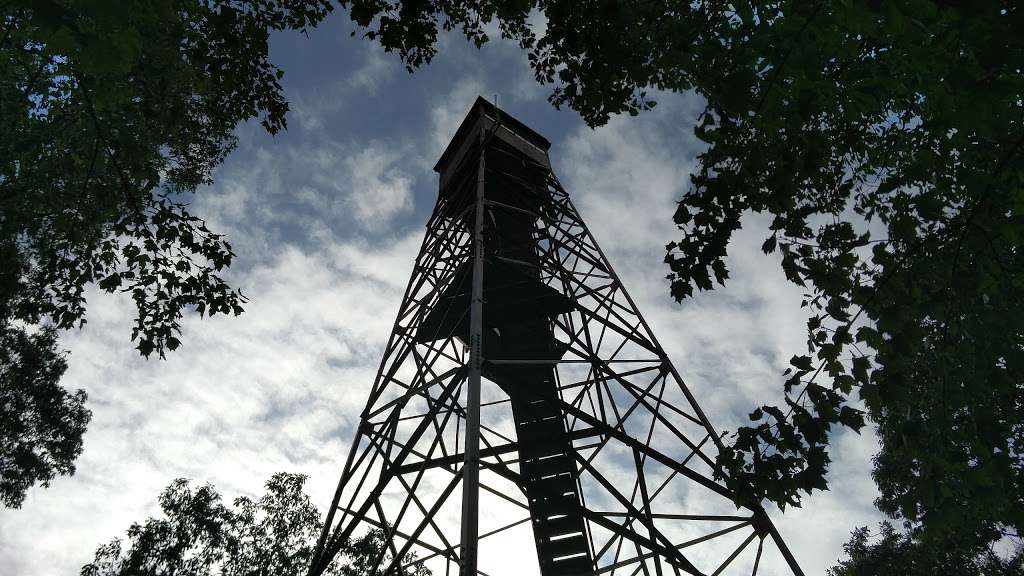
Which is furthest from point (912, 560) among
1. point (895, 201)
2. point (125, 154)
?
point (125, 154)

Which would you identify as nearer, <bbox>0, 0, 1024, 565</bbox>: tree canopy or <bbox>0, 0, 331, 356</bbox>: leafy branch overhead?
<bbox>0, 0, 1024, 565</bbox>: tree canopy

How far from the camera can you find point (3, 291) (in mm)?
5484

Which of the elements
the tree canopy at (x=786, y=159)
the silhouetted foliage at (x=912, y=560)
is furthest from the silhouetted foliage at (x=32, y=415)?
the silhouetted foliage at (x=912, y=560)

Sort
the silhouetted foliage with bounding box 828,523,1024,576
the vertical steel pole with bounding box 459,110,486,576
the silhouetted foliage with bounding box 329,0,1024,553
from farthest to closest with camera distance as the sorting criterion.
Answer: the silhouetted foliage with bounding box 828,523,1024,576, the vertical steel pole with bounding box 459,110,486,576, the silhouetted foliage with bounding box 329,0,1024,553

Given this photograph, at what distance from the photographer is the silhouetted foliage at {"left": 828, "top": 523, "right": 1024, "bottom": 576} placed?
1089cm

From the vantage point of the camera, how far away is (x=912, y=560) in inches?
523

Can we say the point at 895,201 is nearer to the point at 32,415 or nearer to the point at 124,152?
the point at 124,152

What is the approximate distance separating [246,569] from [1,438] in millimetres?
7046

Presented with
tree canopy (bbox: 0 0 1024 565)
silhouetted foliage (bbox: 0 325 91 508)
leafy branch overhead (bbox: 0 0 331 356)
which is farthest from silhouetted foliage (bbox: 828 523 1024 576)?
silhouetted foliage (bbox: 0 325 91 508)

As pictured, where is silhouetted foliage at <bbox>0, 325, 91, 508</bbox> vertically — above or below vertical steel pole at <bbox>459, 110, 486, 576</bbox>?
above

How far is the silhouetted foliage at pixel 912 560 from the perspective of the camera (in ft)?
35.7

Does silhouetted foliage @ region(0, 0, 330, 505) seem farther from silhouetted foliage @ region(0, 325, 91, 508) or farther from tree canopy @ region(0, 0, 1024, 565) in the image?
silhouetted foliage @ region(0, 325, 91, 508)

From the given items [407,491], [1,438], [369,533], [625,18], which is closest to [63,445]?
[1,438]

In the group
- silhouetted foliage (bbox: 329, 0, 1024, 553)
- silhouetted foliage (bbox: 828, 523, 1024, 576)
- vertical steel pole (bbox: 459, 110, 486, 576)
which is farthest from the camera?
silhouetted foliage (bbox: 828, 523, 1024, 576)
